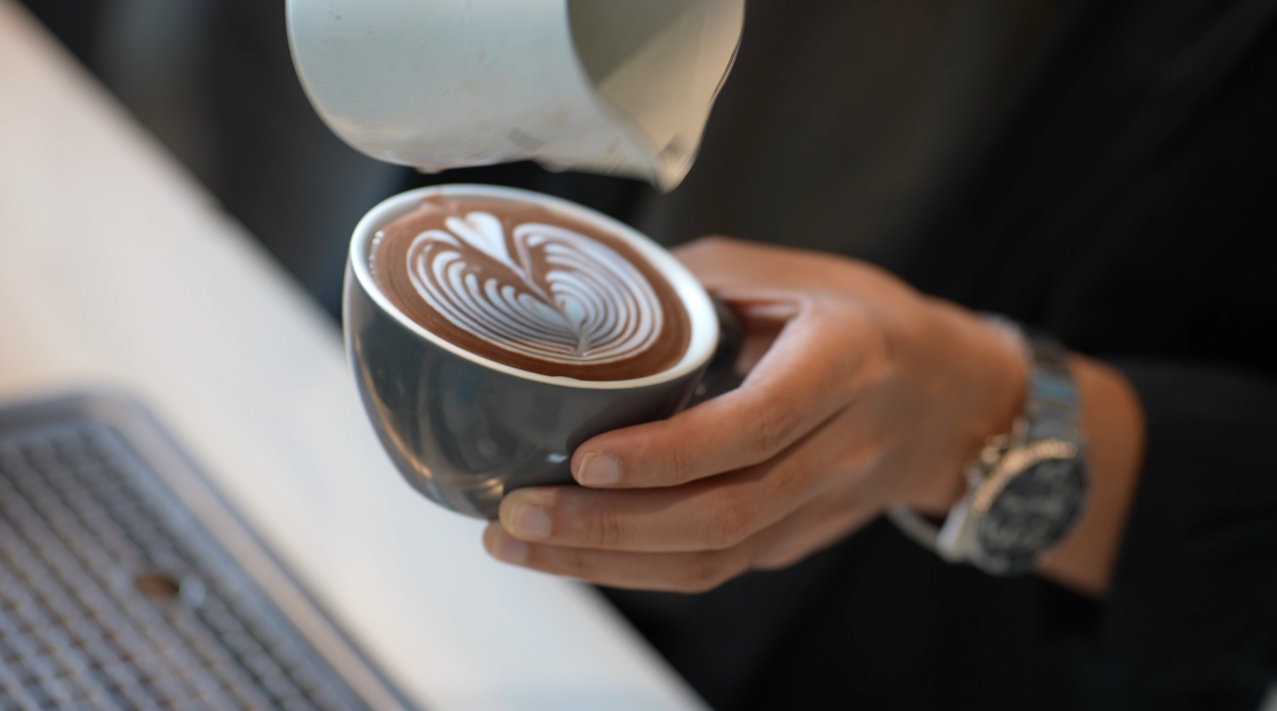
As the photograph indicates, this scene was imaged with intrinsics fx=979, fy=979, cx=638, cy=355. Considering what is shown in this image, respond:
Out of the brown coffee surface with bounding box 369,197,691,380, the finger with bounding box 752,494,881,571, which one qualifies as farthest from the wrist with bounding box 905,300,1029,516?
the brown coffee surface with bounding box 369,197,691,380

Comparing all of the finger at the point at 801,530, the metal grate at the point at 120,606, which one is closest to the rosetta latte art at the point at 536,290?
the finger at the point at 801,530

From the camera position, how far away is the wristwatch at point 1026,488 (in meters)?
0.61

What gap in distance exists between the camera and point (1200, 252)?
858 mm

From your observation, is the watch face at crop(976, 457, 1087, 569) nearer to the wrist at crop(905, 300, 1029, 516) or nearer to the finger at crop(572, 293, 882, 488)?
the wrist at crop(905, 300, 1029, 516)

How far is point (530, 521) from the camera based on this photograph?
360mm

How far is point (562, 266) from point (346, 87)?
156 millimetres

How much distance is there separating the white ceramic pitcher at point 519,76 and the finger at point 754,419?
0.09 m

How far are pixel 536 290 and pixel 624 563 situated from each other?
121 mm

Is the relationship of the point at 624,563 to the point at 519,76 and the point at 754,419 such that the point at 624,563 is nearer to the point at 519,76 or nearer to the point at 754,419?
the point at 754,419

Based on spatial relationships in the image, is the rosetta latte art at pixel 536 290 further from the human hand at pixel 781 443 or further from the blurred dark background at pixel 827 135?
the blurred dark background at pixel 827 135

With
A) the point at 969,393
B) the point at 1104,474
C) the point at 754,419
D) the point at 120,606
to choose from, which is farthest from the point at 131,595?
the point at 1104,474

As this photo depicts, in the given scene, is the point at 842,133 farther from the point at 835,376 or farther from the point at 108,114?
the point at 108,114

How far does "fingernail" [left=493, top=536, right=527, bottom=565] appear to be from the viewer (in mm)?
383

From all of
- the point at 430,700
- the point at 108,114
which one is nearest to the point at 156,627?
the point at 430,700
